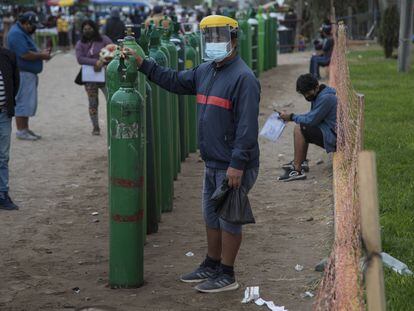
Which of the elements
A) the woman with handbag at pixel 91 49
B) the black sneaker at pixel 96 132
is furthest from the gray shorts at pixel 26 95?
the black sneaker at pixel 96 132

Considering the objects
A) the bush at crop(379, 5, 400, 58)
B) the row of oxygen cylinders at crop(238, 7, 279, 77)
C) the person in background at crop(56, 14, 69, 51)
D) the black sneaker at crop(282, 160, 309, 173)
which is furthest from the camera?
the person in background at crop(56, 14, 69, 51)

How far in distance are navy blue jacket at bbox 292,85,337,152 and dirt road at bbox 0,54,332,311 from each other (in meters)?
0.46

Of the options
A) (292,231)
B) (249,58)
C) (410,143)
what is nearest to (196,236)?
(292,231)

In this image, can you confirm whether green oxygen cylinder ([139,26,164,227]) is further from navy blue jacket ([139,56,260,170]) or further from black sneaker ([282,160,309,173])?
black sneaker ([282,160,309,173])

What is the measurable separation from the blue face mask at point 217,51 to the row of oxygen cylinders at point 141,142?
1.72 ft

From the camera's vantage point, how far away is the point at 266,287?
20.6 feet

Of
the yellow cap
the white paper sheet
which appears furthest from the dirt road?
the yellow cap

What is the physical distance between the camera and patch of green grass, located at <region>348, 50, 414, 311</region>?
A: 19.2 feet

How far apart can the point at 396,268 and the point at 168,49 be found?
408 cm

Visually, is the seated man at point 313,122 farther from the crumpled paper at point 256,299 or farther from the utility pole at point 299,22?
the utility pole at point 299,22

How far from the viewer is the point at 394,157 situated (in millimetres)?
10266

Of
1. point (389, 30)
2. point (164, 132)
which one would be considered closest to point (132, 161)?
point (164, 132)

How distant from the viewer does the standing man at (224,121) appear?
5859 mm

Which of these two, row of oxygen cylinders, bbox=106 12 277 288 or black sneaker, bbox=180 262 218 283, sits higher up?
row of oxygen cylinders, bbox=106 12 277 288
